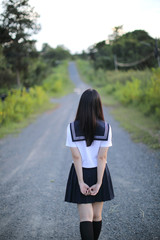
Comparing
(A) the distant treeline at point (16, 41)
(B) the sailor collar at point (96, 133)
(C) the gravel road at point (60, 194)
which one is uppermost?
(A) the distant treeline at point (16, 41)

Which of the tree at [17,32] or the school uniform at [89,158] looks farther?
the tree at [17,32]

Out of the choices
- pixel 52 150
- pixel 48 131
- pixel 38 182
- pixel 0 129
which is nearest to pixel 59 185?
pixel 38 182

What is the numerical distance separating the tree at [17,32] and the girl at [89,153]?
10.9m

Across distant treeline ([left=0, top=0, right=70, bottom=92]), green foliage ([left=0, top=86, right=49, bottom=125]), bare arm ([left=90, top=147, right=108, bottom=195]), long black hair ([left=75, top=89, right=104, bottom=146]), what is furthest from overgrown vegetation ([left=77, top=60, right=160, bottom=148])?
distant treeline ([left=0, top=0, right=70, bottom=92])

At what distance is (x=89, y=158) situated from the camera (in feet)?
6.45

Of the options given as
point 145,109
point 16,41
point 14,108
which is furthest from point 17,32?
point 145,109

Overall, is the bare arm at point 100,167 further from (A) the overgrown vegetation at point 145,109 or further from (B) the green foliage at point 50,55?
(B) the green foliage at point 50,55

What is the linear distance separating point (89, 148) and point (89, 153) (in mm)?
49

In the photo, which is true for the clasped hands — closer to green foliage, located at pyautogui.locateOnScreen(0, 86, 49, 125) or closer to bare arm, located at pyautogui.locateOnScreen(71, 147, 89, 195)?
bare arm, located at pyautogui.locateOnScreen(71, 147, 89, 195)

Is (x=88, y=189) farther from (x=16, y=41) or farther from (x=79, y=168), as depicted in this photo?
(x=16, y=41)

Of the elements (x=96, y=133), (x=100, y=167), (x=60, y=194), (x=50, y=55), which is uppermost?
(x=50, y=55)

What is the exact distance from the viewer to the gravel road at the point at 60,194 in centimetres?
278

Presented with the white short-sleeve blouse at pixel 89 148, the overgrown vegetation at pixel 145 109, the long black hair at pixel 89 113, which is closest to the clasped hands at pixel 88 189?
the white short-sleeve blouse at pixel 89 148

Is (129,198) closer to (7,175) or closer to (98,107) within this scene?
(98,107)
